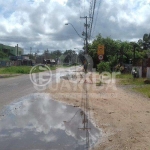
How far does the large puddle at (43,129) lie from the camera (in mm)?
6574

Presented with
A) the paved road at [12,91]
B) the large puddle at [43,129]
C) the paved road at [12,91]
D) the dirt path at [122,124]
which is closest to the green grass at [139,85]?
the dirt path at [122,124]

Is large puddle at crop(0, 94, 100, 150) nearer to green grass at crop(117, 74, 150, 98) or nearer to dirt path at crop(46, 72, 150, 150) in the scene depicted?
dirt path at crop(46, 72, 150, 150)

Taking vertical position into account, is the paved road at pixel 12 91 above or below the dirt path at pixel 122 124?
below

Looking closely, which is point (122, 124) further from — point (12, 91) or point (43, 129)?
point (12, 91)

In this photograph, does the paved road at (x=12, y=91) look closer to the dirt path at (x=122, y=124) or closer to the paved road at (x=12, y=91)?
the paved road at (x=12, y=91)

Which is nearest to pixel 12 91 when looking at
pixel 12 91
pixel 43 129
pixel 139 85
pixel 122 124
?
pixel 12 91

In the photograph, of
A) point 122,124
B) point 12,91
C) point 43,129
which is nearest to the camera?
point 43,129

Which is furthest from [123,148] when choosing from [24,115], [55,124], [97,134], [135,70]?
[135,70]

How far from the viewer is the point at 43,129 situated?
8102 mm

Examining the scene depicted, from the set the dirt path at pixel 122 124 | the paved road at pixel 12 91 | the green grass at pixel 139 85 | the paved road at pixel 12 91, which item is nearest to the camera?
the dirt path at pixel 122 124

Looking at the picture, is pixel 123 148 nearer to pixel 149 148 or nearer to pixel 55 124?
pixel 149 148

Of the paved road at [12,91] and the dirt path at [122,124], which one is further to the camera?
the paved road at [12,91]

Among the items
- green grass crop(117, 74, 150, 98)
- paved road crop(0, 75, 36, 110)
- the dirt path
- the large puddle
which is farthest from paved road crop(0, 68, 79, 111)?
green grass crop(117, 74, 150, 98)

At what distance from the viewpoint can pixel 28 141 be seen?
22.4 ft
